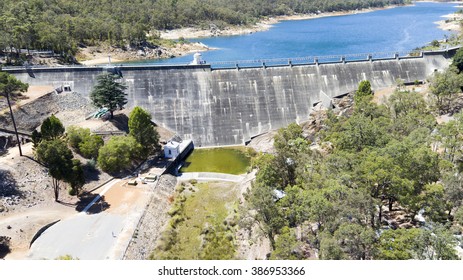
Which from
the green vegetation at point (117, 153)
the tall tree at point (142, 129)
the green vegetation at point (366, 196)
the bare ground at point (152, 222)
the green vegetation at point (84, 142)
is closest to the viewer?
the green vegetation at point (366, 196)

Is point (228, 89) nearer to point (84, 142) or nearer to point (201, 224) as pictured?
point (84, 142)

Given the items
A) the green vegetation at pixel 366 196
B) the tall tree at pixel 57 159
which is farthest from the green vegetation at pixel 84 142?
the green vegetation at pixel 366 196

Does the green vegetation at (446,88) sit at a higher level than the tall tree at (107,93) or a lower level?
lower

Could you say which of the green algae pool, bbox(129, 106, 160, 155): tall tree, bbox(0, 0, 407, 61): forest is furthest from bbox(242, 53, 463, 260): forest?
bbox(0, 0, 407, 61): forest

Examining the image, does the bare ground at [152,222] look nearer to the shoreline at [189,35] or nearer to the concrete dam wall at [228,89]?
the concrete dam wall at [228,89]

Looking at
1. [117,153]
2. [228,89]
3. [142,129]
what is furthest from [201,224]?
[228,89]

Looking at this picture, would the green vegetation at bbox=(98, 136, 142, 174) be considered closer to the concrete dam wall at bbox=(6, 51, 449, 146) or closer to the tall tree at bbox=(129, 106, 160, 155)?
the tall tree at bbox=(129, 106, 160, 155)
